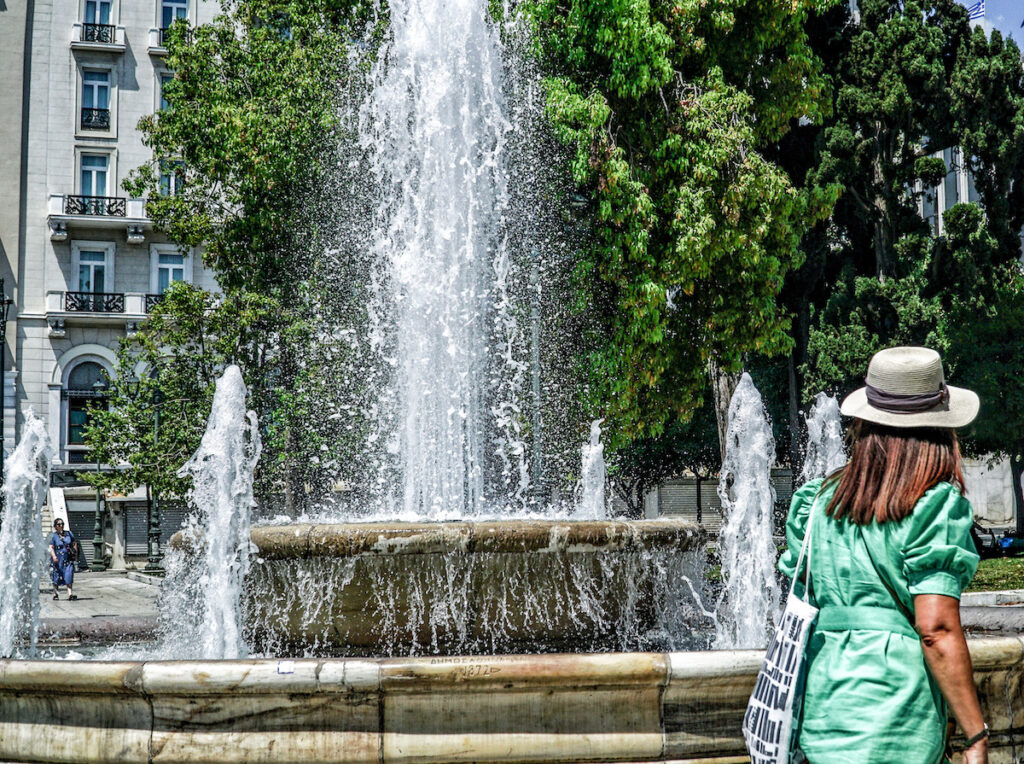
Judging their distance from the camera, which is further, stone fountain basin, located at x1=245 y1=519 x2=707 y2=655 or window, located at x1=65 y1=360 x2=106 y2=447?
window, located at x1=65 y1=360 x2=106 y2=447

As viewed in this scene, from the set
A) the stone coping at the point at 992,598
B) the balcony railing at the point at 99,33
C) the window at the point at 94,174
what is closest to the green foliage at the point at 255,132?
the stone coping at the point at 992,598

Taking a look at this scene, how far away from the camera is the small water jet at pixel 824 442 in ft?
50.5

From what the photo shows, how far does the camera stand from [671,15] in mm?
14977

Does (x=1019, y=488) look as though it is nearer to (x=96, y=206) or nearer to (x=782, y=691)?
(x=96, y=206)

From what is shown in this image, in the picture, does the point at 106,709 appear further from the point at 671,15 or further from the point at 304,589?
the point at 671,15

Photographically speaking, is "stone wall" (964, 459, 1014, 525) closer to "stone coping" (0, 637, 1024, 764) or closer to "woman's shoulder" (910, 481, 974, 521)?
"stone coping" (0, 637, 1024, 764)

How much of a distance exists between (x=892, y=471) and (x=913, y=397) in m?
0.18

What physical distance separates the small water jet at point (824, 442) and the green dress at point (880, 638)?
11779 mm

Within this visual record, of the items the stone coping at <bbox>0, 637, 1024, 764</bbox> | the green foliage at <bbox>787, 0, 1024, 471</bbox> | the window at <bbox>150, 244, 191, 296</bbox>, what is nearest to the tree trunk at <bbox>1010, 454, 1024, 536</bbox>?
the green foliage at <bbox>787, 0, 1024, 471</bbox>

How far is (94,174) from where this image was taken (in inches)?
1310

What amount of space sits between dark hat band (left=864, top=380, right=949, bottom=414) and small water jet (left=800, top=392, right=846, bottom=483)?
462 inches

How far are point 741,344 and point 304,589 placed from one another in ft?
37.3

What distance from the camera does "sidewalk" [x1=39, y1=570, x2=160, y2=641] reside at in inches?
325

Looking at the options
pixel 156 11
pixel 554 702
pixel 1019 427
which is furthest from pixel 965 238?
pixel 156 11
